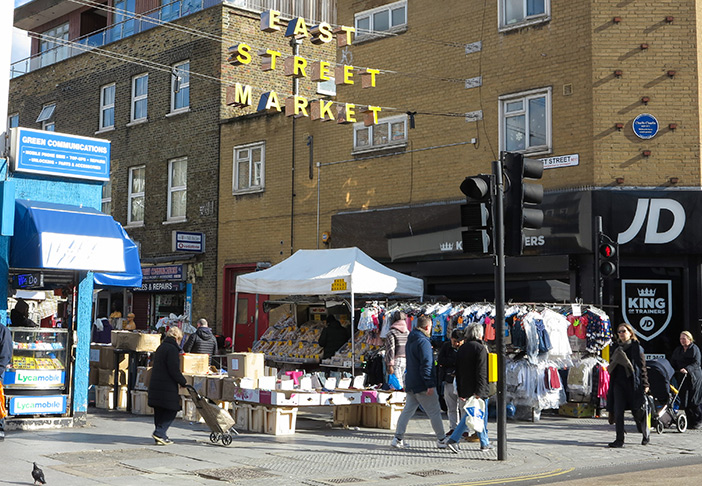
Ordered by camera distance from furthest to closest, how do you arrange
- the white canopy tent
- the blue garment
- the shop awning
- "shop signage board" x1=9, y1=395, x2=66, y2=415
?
the white canopy tent
"shop signage board" x1=9, y1=395, x2=66, y2=415
the shop awning
the blue garment

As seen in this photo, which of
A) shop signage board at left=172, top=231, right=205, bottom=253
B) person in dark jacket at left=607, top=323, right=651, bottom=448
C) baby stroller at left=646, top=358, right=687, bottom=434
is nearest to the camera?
person in dark jacket at left=607, top=323, right=651, bottom=448

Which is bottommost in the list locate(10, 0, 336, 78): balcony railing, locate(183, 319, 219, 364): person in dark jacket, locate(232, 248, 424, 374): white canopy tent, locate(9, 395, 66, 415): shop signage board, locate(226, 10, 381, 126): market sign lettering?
locate(9, 395, 66, 415): shop signage board

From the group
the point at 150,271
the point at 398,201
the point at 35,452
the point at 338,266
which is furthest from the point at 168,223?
the point at 35,452

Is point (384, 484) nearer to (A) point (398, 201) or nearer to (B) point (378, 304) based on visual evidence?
(B) point (378, 304)

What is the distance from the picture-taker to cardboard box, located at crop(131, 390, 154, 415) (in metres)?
15.7

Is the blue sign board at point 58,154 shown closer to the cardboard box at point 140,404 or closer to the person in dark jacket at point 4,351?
the person in dark jacket at point 4,351

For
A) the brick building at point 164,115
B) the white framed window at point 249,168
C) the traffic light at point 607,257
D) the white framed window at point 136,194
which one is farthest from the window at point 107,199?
the traffic light at point 607,257

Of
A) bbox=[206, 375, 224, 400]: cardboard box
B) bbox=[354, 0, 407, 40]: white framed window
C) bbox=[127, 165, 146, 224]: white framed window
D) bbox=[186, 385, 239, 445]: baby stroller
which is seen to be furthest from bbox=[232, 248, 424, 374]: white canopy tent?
bbox=[127, 165, 146, 224]: white framed window

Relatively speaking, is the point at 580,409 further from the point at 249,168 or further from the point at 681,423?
the point at 249,168

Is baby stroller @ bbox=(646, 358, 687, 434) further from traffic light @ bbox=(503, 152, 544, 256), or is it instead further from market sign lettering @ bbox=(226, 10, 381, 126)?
market sign lettering @ bbox=(226, 10, 381, 126)

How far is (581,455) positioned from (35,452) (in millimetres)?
6985

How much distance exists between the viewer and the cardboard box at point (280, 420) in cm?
1322

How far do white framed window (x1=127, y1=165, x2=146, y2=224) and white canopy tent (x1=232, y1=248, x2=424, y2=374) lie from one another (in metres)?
10.3

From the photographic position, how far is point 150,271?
26.5 meters
